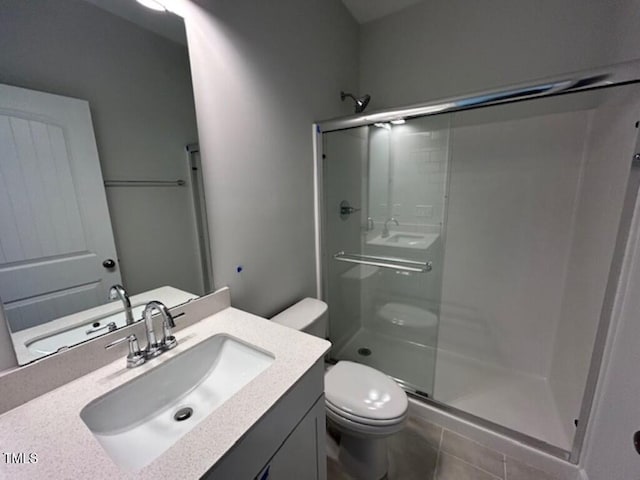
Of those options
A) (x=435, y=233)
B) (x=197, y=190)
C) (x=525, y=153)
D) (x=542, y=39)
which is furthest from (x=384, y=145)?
(x=197, y=190)

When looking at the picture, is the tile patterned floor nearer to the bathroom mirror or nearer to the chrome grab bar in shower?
the chrome grab bar in shower

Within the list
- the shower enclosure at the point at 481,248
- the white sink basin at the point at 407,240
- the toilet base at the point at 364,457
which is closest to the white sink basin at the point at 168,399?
the toilet base at the point at 364,457

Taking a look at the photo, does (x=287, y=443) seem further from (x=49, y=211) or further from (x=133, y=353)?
(x=49, y=211)

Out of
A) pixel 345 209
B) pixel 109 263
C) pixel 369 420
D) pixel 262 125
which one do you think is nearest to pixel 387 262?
pixel 345 209

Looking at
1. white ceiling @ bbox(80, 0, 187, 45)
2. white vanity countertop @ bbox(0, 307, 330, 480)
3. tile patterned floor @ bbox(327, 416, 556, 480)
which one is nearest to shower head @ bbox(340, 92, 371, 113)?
white ceiling @ bbox(80, 0, 187, 45)

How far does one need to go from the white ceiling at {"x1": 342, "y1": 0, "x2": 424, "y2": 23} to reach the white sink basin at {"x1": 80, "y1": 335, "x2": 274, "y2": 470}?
2.26 metres

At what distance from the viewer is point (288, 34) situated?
1399 mm

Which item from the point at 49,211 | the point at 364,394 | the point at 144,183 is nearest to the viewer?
the point at 49,211

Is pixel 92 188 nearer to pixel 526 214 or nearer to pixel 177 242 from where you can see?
pixel 177 242

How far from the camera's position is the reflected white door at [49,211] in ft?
2.17

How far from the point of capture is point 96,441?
57 centimetres

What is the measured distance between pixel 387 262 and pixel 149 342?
1.58 metres

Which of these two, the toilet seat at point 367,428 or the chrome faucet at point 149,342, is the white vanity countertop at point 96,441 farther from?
the toilet seat at point 367,428

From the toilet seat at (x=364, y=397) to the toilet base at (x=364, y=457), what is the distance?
0.18 metres
